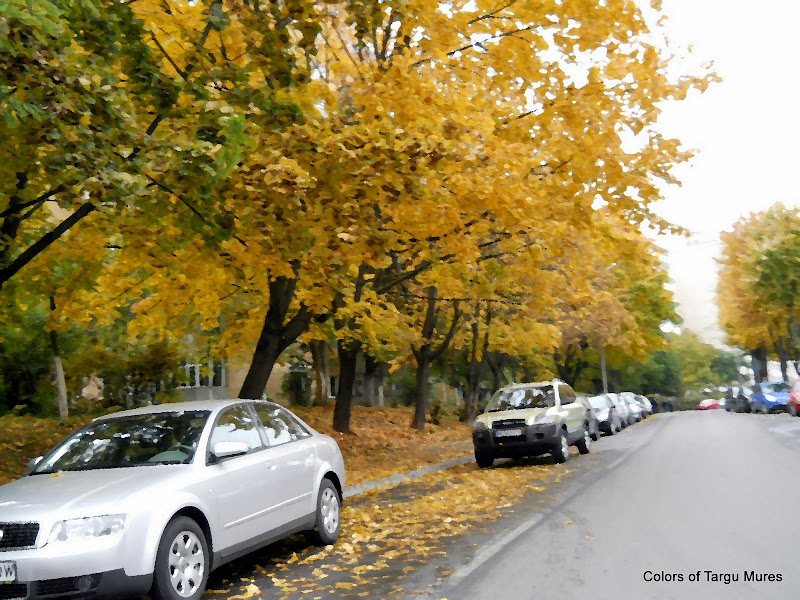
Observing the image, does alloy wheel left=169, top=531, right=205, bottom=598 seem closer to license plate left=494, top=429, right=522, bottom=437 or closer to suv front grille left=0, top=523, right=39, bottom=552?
suv front grille left=0, top=523, right=39, bottom=552

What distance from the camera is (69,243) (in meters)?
15.5

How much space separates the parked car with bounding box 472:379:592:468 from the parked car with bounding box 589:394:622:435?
1124cm

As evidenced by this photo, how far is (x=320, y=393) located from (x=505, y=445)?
47.8 feet

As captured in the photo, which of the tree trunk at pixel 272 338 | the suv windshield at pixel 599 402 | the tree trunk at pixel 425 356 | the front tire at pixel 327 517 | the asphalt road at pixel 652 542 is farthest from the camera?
Answer: the suv windshield at pixel 599 402

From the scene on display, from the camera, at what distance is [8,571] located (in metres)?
5.46

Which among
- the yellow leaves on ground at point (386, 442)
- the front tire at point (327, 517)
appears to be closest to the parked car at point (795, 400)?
the yellow leaves on ground at point (386, 442)

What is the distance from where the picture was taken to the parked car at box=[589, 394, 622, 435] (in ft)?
95.9

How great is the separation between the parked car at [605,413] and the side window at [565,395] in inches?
399

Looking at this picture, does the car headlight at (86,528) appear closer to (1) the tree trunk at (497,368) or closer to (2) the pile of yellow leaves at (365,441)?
(2) the pile of yellow leaves at (365,441)

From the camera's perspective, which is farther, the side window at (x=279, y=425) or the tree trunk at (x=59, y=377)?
the tree trunk at (x=59, y=377)

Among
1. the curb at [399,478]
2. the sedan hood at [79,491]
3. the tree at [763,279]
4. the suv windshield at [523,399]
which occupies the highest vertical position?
the tree at [763,279]

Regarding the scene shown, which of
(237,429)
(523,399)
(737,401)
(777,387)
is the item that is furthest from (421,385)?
(737,401)

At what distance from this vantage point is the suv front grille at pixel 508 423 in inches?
660

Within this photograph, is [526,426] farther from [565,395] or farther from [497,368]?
[497,368]
